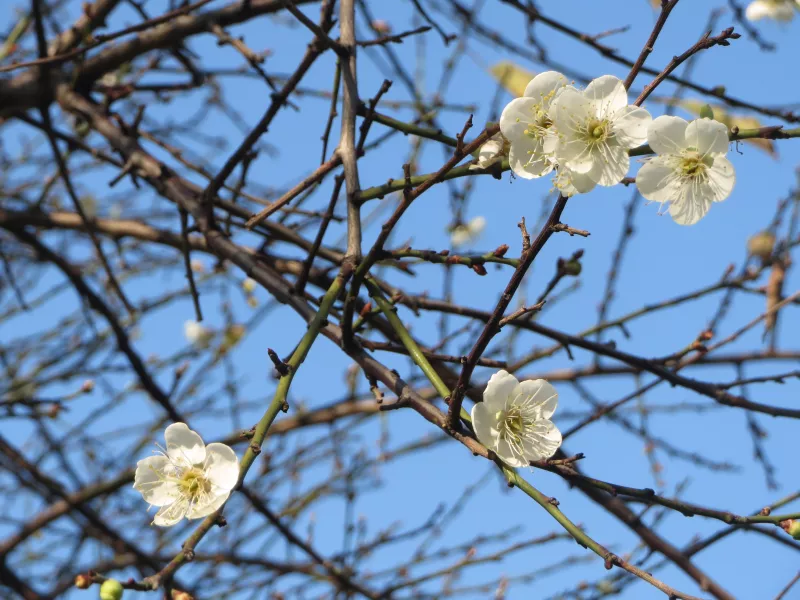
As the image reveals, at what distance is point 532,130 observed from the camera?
1235mm

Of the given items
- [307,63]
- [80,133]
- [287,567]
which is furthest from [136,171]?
[287,567]

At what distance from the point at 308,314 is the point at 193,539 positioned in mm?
586

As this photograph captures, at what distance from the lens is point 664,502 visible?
1126mm

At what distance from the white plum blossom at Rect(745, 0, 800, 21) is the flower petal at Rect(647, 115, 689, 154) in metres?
2.47

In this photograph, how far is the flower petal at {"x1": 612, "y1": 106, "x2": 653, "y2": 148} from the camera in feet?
3.91

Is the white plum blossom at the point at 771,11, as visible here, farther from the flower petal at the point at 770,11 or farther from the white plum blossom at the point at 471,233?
the white plum blossom at the point at 471,233

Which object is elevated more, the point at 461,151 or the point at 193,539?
the point at 461,151

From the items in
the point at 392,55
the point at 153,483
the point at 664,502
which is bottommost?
the point at 664,502

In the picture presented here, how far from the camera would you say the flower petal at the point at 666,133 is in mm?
1199

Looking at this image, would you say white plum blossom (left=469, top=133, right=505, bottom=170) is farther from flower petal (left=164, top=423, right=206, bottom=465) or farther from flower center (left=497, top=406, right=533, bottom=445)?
flower petal (left=164, top=423, right=206, bottom=465)

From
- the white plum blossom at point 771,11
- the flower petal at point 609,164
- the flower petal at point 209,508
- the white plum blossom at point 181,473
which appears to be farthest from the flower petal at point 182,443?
the white plum blossom at point 771,11

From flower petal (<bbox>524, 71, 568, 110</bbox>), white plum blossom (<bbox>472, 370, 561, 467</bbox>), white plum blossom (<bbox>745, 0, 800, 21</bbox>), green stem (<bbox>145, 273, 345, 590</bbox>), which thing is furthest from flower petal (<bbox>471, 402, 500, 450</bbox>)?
white plum blossom (<bbox>745, 0, 800, 21</bbox>)

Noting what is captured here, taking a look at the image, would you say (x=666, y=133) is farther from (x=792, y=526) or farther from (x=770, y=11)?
(x=770, y=11)

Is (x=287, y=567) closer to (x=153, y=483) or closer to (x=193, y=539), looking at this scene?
(x=153, y=483)
